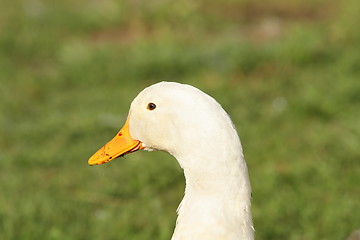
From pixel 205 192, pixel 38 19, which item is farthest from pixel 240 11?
pixel 205 192

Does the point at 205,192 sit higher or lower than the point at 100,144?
higher

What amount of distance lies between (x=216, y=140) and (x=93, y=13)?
26.8ft

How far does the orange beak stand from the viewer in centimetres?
330

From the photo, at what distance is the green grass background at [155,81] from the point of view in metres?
5.14

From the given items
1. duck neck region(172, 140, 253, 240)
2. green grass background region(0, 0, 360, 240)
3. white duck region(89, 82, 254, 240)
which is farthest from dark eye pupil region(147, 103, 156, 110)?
green grass background region(0, 0, 360, 240)

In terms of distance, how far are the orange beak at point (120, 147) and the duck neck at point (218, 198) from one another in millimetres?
439

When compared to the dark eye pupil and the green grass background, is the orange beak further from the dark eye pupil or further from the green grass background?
the green grass background

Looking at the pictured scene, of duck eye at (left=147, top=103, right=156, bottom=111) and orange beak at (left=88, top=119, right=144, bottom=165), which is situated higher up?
duck eye at (left=147, top=103, right=156, bottom=111)

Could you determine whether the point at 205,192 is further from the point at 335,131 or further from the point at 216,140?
the point at 335,131

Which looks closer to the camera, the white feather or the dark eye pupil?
the white feather

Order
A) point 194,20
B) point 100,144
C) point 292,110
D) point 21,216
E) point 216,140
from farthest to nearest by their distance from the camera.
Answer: point 194,20, point 292,110, point 100,144, point 21,216, point 216,140

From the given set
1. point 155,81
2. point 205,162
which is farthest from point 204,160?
point 155,81

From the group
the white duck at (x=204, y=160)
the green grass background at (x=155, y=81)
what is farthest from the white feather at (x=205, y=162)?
the green grass background at (x=155, y=81)

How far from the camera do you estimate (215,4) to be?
38.2 ft
